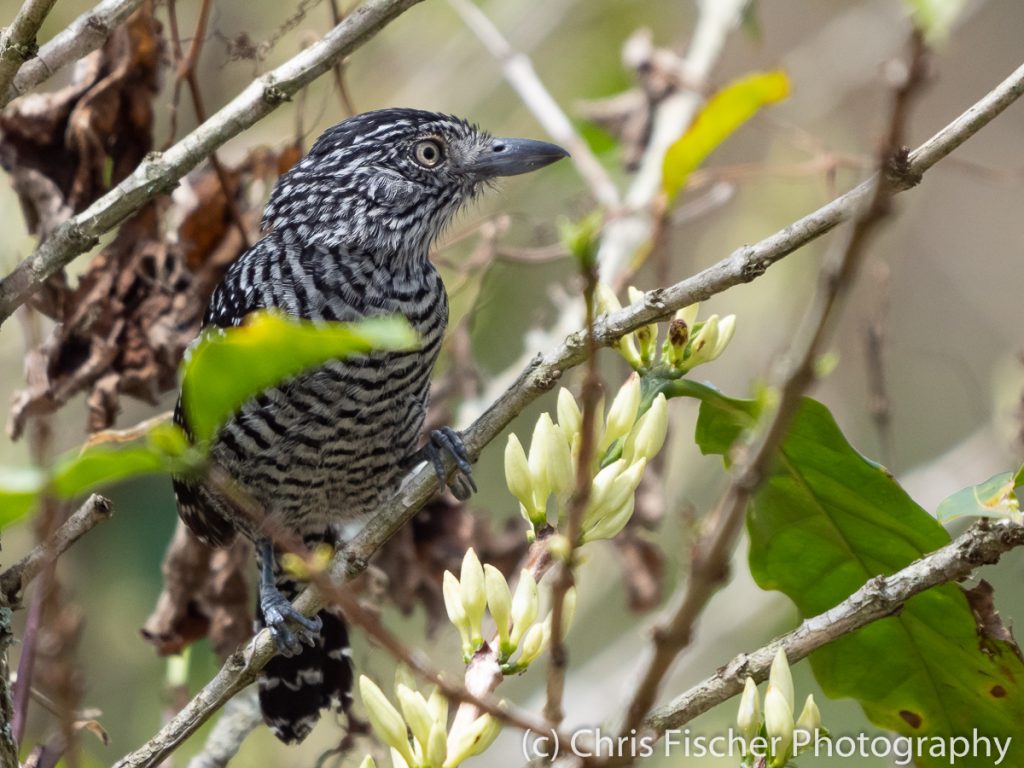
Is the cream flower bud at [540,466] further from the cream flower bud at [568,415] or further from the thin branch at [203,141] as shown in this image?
the thin branch at [203,141]

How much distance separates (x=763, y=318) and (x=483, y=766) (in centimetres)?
201

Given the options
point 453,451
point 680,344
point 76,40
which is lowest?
point 680,344

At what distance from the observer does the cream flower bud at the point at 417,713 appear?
175 cm

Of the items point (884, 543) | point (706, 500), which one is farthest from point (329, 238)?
point (706, 500)

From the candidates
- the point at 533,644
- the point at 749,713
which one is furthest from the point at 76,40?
the point at 749,713

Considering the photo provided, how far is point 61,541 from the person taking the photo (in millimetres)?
1957

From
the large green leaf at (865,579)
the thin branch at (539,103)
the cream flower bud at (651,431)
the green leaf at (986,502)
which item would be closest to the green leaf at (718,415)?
the large green leaf at (865,579)

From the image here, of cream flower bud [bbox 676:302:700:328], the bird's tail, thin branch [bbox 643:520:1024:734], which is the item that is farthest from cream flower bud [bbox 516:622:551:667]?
the bird's tail

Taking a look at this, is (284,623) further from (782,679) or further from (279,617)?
(782,679)

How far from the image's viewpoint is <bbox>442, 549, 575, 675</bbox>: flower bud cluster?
1.81m

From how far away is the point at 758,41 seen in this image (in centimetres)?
404

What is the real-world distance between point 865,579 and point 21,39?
180 cm

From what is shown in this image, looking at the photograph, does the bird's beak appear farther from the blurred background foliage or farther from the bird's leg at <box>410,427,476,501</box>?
→ the bird's leg at <box>410,427,476,501</box>

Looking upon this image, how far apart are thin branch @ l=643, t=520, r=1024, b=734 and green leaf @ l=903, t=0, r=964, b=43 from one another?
0.96m
